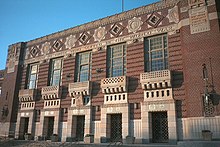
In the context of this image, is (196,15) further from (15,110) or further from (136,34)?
(15,110)

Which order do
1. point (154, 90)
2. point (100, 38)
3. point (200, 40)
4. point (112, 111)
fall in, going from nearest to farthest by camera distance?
point (200, 40), point (154, 90), point (112, 111), point (100, 38)

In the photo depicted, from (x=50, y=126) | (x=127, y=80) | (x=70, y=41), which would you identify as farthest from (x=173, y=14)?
(x=50, y=126)

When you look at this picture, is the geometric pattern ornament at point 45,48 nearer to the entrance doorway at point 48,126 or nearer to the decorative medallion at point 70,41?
the decorative medallion at point 70,41

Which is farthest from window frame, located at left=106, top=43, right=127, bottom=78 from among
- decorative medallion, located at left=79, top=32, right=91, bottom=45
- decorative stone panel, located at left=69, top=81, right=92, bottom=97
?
decorative medallion, located at left=79, top=32, right=91, bottom=45

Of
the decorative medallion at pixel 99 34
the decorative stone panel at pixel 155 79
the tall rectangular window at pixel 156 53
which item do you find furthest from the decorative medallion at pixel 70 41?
the decorative stone panel at pixel 155 79

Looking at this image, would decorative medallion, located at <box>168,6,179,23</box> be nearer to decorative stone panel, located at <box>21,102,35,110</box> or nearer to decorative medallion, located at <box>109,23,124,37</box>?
decorative medallion, located at <box>109,23,124,37</box>

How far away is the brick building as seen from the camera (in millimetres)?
18641

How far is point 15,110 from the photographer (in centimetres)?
3077

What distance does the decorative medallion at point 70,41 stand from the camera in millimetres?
28141

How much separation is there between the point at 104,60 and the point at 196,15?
35.0 feet

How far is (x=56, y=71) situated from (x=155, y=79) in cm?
1422

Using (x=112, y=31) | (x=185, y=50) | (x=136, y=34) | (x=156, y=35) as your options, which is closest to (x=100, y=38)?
(x=112, y=31)

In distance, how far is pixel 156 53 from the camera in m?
22.3

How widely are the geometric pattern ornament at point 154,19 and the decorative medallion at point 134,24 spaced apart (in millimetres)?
1031
